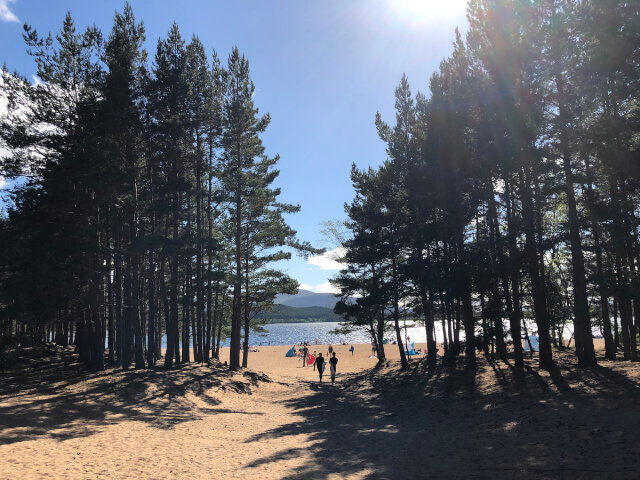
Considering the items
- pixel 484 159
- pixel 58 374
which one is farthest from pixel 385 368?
pixel 58 374

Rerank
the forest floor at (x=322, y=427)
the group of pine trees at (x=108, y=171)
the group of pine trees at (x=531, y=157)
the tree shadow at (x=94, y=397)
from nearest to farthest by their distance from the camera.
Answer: the forest floor at (x=322, y=427), the tree shadow at (x=94, y=397), the group of pine trees at (x=531, y=157), the group of pine trees at (x=108, y=171)

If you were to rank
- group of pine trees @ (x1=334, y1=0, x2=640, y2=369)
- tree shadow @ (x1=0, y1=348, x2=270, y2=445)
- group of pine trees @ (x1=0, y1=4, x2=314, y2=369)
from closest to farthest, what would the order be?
tree shadow @ (x1=0, y1=348, x2=270, y2=445)
group of pine trees @ (x1=334, y1=0, x2=640, y2=369)
group of pine trees @ (x1=0, y1=4, x2=314, y2=369)

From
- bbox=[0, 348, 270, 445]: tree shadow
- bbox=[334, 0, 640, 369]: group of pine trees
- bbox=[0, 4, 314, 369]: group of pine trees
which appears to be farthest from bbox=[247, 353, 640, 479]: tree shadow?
bbox=[0, 4, 314, 369]: group of pine trees

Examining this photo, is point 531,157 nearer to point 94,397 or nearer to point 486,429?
point 486,429

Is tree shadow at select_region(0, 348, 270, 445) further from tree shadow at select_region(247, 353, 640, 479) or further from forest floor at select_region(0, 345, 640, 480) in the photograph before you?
tree shadow at select_region(247, 353, 640, 479)

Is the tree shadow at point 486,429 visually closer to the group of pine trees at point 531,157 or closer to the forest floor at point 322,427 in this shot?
the forest floor at point 322,427

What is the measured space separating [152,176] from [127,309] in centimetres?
672

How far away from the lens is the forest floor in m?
7.47

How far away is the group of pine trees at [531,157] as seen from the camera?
1270 centimetres

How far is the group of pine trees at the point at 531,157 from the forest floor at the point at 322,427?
298cm

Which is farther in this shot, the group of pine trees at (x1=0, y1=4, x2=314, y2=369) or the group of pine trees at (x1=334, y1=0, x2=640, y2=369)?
the group of pine trees at (x1=0, y1=4, x2=314, y2=369)

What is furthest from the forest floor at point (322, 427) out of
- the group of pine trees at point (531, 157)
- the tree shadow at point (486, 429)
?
the group of pine trees at point (531, 157)

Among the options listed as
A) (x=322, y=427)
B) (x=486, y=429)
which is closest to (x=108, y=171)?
(x=322, y=427)

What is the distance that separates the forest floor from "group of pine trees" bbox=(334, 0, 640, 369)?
2978mm
